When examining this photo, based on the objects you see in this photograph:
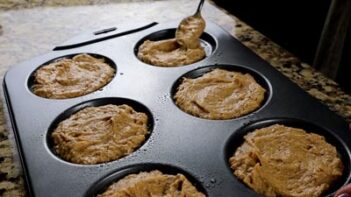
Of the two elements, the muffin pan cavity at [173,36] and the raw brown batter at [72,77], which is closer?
the raw brown batter at [72,77]

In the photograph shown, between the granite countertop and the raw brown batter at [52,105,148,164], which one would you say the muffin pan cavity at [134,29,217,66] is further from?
the raw brown batter at [52,105,148,164]

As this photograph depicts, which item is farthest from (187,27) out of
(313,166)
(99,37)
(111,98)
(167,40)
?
(313,166)

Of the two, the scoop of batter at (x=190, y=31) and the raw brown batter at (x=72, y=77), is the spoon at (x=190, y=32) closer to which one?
the scoop of batter at (x=190, y=31)

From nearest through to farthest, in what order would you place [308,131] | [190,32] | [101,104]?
[308,131], [101,104], [190,32]

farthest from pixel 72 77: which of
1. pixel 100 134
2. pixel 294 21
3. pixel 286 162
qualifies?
pixel 294 21

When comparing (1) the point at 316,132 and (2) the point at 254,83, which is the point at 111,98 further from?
(1) the point at 316,132

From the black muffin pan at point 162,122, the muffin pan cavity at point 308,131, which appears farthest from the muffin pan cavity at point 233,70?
the muffin pan cavity at point 308,131

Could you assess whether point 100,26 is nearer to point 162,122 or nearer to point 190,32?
point 190,32
